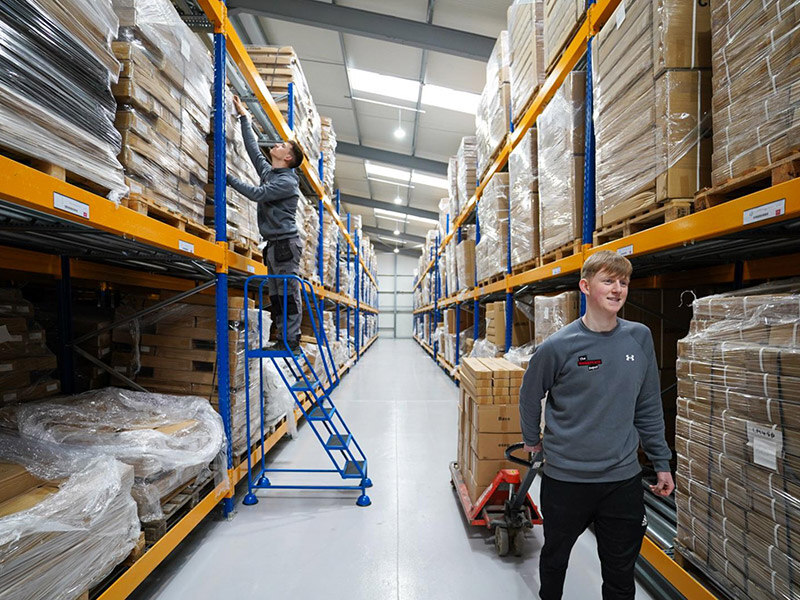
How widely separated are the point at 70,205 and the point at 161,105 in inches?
46.2

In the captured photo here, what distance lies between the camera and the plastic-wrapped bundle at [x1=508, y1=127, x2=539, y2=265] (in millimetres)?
4074

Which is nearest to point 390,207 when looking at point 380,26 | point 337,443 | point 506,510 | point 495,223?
point 380,26

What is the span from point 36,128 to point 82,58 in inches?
18.9

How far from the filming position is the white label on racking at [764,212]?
1530mm

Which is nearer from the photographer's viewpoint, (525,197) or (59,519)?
(59,519)

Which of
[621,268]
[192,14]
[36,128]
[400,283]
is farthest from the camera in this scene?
[400,283]

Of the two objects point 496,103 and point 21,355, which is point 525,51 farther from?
point 21,355

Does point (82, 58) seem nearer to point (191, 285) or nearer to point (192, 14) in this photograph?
point (192, 14)

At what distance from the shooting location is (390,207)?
18453mm

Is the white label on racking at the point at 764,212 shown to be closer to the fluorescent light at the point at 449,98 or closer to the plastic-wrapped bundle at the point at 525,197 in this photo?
the plastic-wrapped bundle at the point at 525,197

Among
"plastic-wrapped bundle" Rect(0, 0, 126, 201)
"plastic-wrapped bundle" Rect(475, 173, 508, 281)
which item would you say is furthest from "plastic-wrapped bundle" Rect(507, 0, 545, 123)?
"plastic-wrapped bundle" Rect(0, 0, 126, 201)

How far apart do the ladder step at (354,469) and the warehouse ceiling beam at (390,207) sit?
1576 cm

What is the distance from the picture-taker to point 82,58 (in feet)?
5.63

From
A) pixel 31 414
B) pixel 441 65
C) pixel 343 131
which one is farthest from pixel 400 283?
pixel 31 414
